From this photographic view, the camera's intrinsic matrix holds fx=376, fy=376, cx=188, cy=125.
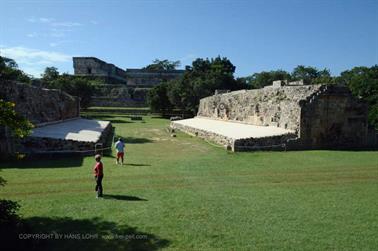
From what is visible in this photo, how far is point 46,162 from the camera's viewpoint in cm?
1273

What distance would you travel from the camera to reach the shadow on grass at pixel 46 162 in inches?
472

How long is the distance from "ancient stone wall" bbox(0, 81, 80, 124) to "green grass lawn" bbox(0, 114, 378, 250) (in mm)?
4792

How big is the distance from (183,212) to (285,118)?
1238cm

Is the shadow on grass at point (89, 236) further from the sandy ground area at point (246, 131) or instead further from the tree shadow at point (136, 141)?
the tree shadow at point (136, 141)

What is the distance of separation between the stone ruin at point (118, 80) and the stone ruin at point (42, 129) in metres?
30.8

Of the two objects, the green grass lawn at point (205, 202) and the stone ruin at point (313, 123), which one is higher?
the stone ruin at point (313, 123)

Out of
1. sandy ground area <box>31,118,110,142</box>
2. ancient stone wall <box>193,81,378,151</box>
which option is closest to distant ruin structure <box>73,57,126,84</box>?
sandy ground area <box>31,118,110,142</box>

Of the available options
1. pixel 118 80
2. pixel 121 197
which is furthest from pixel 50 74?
pixel 121 197

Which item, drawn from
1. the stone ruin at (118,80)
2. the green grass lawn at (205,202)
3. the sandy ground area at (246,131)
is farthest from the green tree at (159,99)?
the green grass lawn at (205,202)

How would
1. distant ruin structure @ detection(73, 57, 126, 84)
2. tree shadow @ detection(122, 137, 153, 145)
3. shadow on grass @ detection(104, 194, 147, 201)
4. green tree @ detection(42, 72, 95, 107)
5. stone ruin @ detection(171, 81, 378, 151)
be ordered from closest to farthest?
shadow on grass @ detection(104, 194, 147, 201), stone ruin @ detection(171, 81, 378, 151), tree shadow @ detection(122, 137, 153, 145), green tree @ detection(42, 72, 95, 107), distant ruin structure @ detection(73, 57, 126, 84)

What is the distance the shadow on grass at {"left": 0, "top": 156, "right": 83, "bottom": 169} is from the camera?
472 inches

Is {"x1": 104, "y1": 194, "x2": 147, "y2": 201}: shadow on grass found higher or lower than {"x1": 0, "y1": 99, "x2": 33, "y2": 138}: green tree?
lower

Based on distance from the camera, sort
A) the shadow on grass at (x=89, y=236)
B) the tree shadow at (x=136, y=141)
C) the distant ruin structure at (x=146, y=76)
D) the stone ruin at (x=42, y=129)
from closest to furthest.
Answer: the shadow on grass at (x=89, y=236) → the stone ruin at (x=42, y=129) → the tree shadow at (x=136, y=141) → the distant ruin structure at (x=146, y=76)

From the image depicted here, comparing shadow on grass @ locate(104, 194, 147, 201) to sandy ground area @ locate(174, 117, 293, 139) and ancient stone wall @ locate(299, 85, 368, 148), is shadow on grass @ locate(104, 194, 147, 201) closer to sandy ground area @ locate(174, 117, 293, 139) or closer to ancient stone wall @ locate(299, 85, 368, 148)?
sandy ground area @ locate(174, 117, 293, 139)
